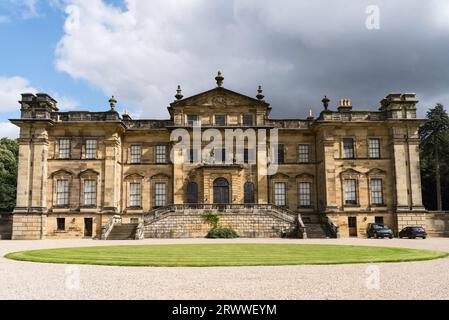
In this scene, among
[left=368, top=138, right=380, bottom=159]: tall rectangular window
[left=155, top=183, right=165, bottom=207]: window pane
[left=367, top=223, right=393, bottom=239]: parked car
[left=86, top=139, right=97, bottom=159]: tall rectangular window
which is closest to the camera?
[left=367, top=223, right=393, bottom=239]: parked car

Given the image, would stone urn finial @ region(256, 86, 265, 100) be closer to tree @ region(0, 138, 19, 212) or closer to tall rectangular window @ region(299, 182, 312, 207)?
tall rectangular window @ region(299, 182, 312, 207)

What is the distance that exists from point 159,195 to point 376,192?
18684mm

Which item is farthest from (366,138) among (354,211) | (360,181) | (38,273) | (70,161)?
(38,273)

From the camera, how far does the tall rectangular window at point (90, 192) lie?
37656 mm

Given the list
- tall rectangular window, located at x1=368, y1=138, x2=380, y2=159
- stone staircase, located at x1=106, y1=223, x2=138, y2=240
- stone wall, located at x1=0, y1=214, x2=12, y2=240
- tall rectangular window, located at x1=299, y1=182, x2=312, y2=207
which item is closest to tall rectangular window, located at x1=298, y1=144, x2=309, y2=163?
tall rectangular window, located at x1=299, y1=182, x2=312, y2=207

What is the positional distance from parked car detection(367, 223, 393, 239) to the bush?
10613 mm

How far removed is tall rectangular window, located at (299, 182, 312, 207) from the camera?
1555 inches

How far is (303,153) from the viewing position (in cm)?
4031

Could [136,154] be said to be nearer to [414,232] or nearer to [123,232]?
[123,232]

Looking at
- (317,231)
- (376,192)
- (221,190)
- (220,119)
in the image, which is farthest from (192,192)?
(376,192)

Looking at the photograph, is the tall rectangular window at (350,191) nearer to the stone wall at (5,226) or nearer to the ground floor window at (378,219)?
the ground floor window at (378,219)

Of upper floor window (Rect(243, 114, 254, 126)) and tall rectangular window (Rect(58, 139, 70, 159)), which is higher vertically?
upper floor window (Rect(243, 114, 254, 126))
